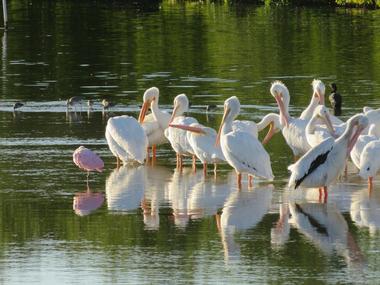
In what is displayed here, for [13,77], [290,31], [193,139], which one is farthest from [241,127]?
[290,31]

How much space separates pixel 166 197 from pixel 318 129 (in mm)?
3077

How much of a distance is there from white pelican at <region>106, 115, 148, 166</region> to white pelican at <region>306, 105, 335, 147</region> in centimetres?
202

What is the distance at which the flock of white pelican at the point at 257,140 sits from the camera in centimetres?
1266

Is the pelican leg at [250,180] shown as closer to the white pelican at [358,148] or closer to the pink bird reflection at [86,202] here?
the white pelican at [358,148]

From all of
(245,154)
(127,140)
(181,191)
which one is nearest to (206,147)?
(127,140)

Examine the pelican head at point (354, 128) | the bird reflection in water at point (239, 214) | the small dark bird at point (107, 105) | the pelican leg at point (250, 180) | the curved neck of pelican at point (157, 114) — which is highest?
the pelican head at point (354, 128)

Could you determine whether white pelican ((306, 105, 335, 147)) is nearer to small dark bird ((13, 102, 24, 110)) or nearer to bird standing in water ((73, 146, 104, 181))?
bird standing in water ((73, 146, 104, 181))

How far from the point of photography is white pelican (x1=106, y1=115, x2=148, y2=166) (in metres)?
15.0

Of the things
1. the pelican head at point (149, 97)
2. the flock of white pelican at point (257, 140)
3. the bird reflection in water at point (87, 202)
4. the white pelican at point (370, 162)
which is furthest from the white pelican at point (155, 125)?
the white pelican at point (370, 162)

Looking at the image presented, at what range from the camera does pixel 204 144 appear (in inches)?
578

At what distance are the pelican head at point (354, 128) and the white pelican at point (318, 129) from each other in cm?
169

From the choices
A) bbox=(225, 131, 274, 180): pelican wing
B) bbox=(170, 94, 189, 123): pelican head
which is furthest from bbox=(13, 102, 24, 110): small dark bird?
bbox=(225, 131, 274, 180): pelican wing

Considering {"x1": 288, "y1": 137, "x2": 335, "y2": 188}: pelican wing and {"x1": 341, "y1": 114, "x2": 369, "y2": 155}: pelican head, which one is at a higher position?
{"x1": 341, "y1": 114, "x2": 369, "y2": 155}: pelican head

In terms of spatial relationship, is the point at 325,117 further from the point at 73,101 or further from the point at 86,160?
the point at 73,101
